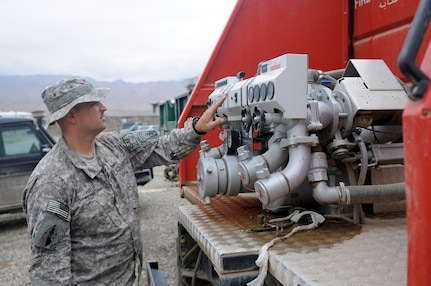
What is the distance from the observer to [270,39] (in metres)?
3.42

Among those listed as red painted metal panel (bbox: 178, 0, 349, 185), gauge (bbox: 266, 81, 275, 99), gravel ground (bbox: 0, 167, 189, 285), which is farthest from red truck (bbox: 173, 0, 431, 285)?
gravel ground (bbox: 0, 167, 189, 285)

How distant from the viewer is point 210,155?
265cm

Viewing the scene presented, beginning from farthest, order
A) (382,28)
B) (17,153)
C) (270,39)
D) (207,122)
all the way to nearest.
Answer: (17,153), (270,39), (382,28), (207,122)

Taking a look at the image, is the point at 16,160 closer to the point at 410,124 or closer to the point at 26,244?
the point at 26,244

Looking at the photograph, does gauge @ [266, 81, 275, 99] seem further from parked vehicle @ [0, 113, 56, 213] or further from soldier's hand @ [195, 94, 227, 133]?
parked vehicle @ [0, 113, 56, 213]

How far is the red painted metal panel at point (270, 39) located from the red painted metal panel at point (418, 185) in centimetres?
246

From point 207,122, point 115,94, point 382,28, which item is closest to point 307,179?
point 207,122

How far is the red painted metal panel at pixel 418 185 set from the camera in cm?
90

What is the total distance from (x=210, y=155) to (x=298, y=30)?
1.41m

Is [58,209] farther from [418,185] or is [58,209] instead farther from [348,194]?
[418,185]

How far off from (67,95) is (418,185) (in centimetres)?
157

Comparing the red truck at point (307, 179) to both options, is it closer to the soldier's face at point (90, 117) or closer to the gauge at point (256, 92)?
the gauge at point (256, 92)

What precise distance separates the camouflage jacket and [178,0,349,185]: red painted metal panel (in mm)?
1150

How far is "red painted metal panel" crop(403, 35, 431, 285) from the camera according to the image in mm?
901
